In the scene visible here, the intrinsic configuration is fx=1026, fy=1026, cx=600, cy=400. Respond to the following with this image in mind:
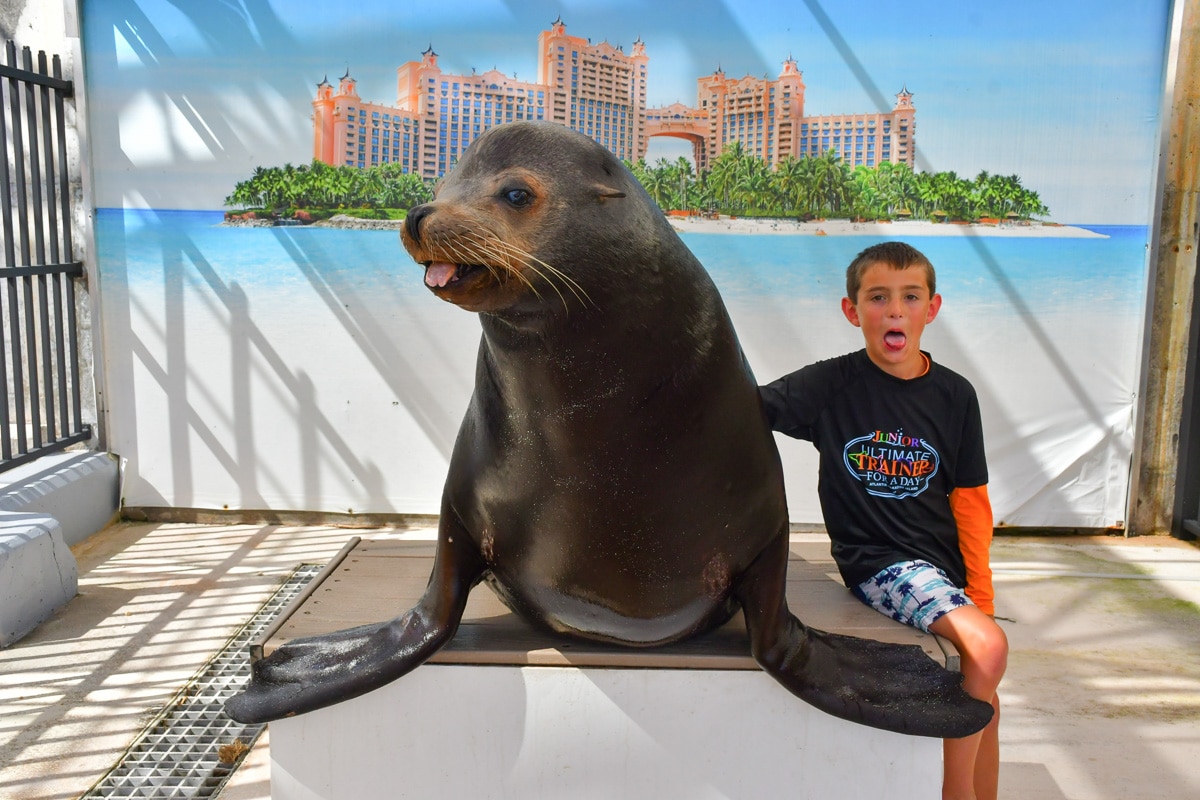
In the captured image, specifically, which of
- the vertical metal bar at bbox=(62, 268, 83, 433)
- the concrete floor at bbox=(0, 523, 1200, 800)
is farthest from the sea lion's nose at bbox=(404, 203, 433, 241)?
the vertical metal bar at bbox=(62, 268, 83, 433)

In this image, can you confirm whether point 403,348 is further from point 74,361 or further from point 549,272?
point 549,272

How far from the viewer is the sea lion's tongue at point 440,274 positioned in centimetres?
159

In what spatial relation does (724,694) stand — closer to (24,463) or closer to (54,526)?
(54,526)

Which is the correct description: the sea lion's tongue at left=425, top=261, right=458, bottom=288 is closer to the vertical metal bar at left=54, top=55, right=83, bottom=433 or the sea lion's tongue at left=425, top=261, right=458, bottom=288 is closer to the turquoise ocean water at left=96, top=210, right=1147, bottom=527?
the turquoise ocean water at left=96, top=210, right=1147, bottom=527

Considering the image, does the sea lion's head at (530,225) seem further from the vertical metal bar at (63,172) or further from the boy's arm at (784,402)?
the vertical metal bar at (63,172)

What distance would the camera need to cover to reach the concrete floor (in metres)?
2.90

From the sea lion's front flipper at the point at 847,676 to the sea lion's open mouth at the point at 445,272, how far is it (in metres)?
0.89

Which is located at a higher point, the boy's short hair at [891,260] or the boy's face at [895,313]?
the boy's short hair at [891,260]

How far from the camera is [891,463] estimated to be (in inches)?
98.5

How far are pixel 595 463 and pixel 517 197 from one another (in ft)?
1.71

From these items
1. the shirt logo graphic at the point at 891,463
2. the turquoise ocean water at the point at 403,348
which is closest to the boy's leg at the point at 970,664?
the shirt logo graphic at the point at 891,463

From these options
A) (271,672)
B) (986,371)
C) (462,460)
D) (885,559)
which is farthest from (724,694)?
(986,371)

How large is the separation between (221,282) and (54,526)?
A: 1.68 m

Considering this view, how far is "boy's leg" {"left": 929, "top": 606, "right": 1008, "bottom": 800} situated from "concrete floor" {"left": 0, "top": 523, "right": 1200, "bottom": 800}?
604 millimetres
